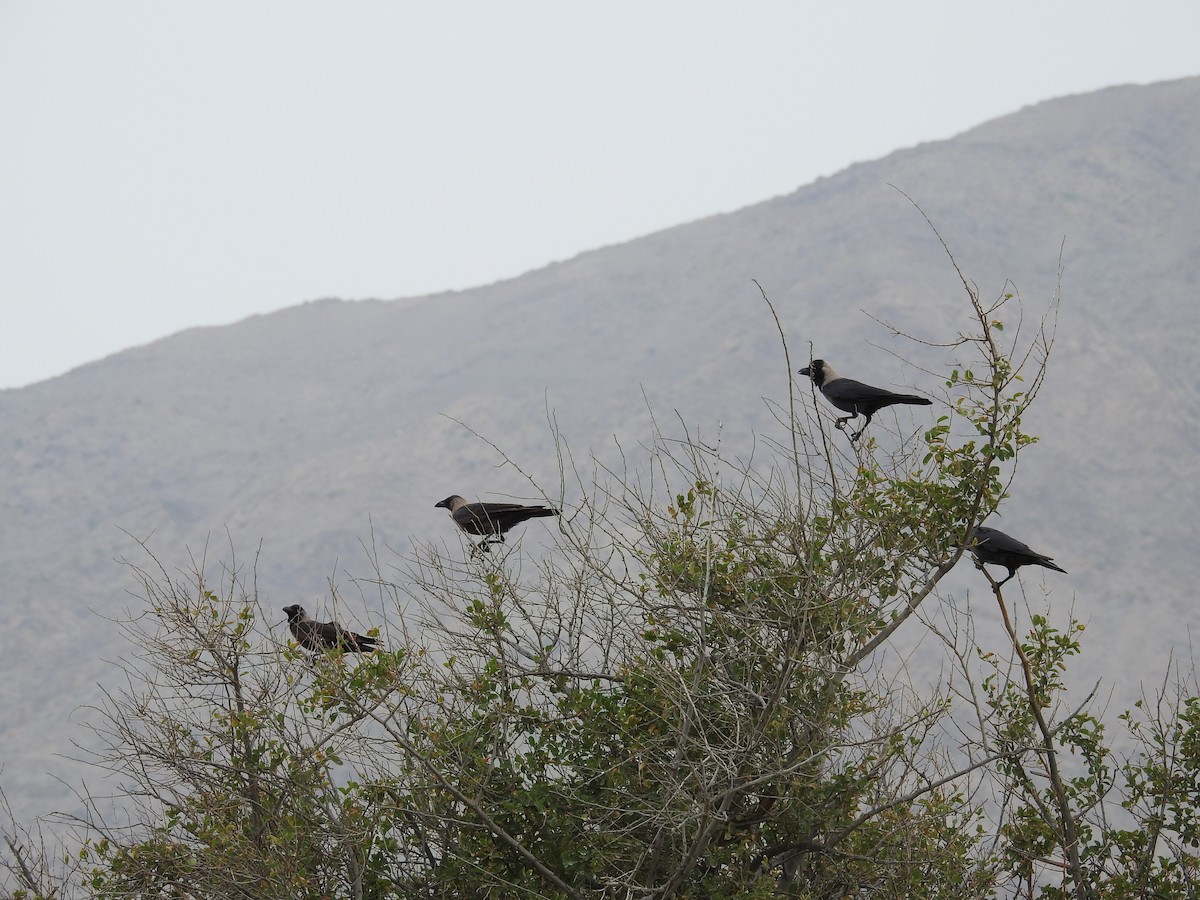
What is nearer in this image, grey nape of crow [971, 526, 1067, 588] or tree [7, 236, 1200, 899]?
tree [7, 236, 1200, 899]

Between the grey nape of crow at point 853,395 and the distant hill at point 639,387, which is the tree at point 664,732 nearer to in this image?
the grey nape of crow at point 853,395

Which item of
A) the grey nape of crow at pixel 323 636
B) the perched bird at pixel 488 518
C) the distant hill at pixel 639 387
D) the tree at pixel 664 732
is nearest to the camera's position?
Answer: the tree at pixel 664 732

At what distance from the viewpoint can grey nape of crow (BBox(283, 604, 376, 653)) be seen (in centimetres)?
897

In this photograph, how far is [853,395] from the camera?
8930 mm

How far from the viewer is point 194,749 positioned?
895cm

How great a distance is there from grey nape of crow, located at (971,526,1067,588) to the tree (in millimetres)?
419

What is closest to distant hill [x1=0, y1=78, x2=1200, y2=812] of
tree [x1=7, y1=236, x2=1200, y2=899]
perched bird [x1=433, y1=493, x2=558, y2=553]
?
perched bird [x1=433, y1=493, x2=558, y2=553]

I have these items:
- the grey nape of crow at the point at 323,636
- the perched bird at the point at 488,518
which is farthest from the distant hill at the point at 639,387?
the grey nape of crow at the point at 323,636

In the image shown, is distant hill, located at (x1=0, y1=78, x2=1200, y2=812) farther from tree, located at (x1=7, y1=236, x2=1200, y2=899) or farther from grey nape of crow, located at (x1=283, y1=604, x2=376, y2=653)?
tree, located at (x1=7, y1=236, x2=1200, y2=899)

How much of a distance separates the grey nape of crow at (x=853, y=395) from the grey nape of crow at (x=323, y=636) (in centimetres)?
389

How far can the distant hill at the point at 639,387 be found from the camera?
305 feet

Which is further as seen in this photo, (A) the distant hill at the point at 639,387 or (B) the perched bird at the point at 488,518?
(A) the distant hill at the point at 639,387

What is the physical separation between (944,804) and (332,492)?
350 feet

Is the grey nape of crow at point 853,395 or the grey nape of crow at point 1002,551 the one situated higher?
the grey nape of crow at point 853,395
